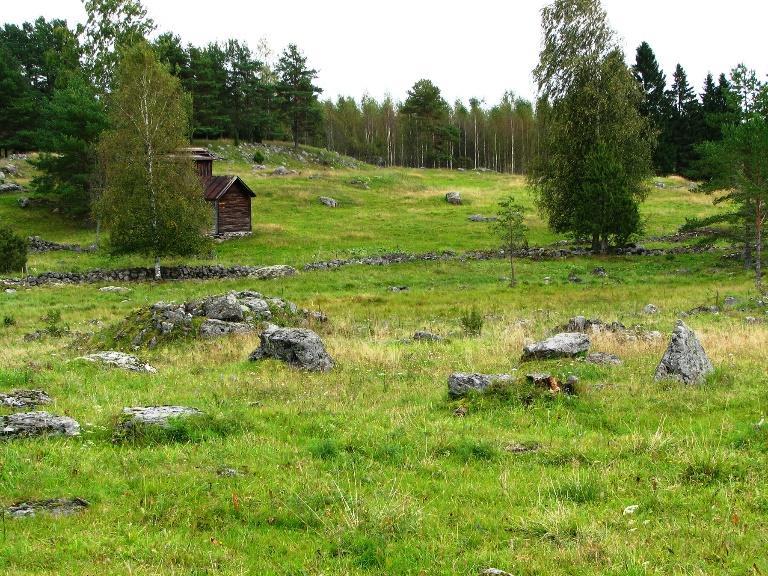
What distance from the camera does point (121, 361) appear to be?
15.7 metres

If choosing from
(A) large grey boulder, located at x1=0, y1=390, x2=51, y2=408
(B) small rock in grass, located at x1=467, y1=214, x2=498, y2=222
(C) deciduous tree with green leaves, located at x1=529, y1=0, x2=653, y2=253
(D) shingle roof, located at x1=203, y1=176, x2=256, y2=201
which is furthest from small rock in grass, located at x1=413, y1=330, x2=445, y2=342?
(B) small rock in grass, located at x1=467, y1=214, x2=498, y2=222

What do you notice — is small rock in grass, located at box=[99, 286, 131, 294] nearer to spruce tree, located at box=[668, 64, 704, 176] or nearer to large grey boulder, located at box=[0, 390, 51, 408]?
large grey boulder, located at box=[0, 390, 51, 408]

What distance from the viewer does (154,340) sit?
752 inches

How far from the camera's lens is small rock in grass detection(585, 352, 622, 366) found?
14.3m

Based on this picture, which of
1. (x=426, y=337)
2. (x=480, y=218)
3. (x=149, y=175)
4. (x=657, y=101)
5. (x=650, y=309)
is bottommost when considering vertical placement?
(x=650, y=309)

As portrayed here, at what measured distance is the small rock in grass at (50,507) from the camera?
7102mm

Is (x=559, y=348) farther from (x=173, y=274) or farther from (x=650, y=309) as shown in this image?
(x=173, y=274)

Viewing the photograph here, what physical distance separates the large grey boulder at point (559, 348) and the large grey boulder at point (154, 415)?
8114 mm

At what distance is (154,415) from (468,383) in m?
5.31

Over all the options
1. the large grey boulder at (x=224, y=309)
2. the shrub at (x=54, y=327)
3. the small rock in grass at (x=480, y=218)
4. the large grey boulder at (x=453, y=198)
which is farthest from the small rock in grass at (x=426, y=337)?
the large grey boulder at (x=453, y=198)

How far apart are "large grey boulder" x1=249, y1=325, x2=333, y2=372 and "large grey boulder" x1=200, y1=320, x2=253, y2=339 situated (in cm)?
414

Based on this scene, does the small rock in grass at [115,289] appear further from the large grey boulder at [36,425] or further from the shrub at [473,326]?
the large grey boulder at [36,425]

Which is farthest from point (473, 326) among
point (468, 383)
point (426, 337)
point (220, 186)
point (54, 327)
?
point (220, 186)

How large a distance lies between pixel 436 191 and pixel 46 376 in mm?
63900
